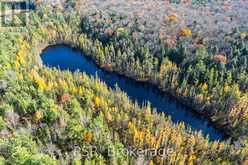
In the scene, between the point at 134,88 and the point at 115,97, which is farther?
the point at 134,88

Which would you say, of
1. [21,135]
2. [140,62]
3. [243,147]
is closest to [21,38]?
[140,62]

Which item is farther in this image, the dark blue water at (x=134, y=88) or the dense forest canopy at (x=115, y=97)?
the dark blue water at (x=134, y=88)

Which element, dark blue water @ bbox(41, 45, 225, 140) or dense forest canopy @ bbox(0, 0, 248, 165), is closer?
dense forest canopy @ bbox(0, 0, 248, 165)

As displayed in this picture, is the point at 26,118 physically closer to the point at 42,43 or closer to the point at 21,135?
the point at 21,135
